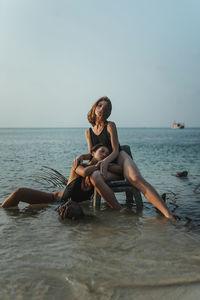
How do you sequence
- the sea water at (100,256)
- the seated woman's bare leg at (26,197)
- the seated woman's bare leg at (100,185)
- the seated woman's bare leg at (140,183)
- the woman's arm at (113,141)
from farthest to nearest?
the seated woman's bare leg at (26,197)
the woman's arm at (113,141)
the seated woman's bare leg at (100,185)
the seated woman's bare leg at (140,183)
the sea water at (100,256)

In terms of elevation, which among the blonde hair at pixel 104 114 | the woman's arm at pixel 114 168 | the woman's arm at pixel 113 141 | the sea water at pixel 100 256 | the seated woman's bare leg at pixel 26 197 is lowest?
the sea water at pixel 100 256

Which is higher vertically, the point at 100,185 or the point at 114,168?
the point at 114,168

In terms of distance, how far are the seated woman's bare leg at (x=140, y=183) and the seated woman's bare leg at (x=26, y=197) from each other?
5.50 ft

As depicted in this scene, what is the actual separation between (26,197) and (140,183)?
2.21m

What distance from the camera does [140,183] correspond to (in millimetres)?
4781

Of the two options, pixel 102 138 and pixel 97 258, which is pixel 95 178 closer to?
pixel 102 138

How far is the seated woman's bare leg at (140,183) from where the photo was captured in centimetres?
453

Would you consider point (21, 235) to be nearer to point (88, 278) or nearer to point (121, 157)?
point (88, 278)

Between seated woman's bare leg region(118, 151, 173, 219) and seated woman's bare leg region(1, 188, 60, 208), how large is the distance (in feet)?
5.50

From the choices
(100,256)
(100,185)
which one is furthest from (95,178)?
(100,256)

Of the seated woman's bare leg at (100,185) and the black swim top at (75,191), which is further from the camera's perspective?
the black swim top at (75,191)

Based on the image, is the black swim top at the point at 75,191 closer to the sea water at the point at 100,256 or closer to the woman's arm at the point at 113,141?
the sea water at the point at 100,256

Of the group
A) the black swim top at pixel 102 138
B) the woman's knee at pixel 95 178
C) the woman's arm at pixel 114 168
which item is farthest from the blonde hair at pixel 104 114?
the woman's knee at pixel 95 178

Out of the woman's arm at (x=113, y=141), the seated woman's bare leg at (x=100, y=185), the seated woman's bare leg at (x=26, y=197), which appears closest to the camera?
the seated woman's bare leg at (x=100, y=185)
